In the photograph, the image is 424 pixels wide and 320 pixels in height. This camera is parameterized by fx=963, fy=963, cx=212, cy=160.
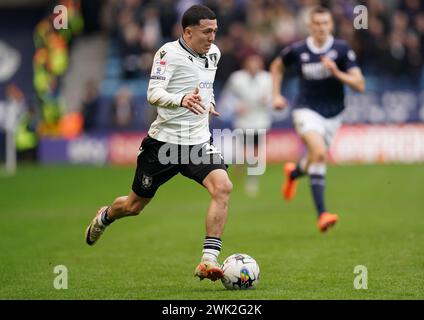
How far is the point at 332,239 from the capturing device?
461 inches

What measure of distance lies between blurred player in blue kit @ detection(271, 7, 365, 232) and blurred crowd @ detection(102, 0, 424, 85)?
11.4 m

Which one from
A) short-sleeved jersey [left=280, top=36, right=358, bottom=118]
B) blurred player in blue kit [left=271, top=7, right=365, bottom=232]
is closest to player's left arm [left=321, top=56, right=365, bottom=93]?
blurred player in blue kit [left=271, top=7, right=365, bottom=232]

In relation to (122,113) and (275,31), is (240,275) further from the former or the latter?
(275,31)

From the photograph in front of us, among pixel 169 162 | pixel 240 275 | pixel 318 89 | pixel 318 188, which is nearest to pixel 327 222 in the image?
pixel 318 188

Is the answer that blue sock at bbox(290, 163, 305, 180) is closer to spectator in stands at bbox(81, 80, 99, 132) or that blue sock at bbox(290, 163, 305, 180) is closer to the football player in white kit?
the football player in white kit

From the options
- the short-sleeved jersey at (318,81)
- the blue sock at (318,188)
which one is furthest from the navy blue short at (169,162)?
the short-sleeved jersey at (318,81)

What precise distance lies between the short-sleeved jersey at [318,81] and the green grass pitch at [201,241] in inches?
65.0

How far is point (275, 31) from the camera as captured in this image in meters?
26.5

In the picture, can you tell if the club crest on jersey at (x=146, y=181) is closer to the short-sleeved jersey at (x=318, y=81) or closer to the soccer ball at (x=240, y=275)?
the soccer ball at (x=240, y=275)

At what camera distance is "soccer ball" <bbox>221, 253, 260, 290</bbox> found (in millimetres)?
8023

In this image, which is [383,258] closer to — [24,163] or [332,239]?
[332,239]

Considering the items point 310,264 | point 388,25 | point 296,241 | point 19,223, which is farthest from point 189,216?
point 388,25

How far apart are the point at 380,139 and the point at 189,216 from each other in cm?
1013
